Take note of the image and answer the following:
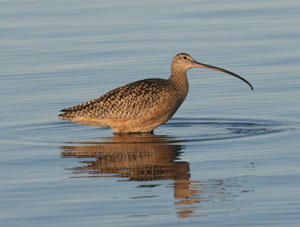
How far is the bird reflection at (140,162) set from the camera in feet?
32.6

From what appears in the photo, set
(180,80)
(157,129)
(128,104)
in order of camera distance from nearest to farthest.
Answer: (128,104), (157,129), (180,80)

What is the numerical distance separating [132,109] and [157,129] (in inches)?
21.4

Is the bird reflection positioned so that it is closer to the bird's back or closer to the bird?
the bird

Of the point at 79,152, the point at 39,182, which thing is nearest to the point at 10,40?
the point at 79,152

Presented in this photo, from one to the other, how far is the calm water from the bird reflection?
21mm

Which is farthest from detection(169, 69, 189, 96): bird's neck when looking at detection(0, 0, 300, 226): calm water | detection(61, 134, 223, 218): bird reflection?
detection(61, 134, 223, 218): bird reflection

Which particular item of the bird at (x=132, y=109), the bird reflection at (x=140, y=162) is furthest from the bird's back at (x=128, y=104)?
the bird reflection at (x=140, y=162)

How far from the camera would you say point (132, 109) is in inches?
565

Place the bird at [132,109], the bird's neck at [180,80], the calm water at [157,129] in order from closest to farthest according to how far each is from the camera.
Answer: the calm water at [157,129] < the bird at [132,109] < the bird's neck at [180,80]

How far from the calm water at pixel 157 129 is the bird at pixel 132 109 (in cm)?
25

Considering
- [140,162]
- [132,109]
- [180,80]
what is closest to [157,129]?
[132,109]

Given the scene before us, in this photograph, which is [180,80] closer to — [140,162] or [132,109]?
[132,109]

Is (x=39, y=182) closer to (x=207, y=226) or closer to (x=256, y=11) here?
(x=207, y=226)

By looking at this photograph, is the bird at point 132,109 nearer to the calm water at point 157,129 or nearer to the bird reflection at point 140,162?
the calm water at point 157,129
